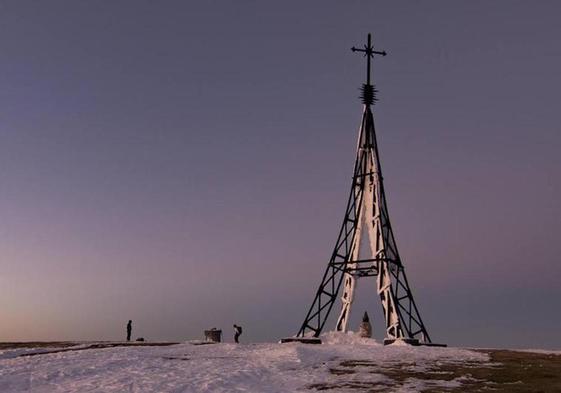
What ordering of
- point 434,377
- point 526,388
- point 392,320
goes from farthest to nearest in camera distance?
point 392,320, point 434,377, point 526,388

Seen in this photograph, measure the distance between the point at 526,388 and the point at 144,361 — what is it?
1402cm

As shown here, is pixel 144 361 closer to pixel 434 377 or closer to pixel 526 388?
pixel 434 377

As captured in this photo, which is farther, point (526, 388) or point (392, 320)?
point (392, 320)

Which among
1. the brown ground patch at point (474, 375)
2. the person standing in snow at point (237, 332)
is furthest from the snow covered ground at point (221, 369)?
the person standing in snow at point (237, 332)

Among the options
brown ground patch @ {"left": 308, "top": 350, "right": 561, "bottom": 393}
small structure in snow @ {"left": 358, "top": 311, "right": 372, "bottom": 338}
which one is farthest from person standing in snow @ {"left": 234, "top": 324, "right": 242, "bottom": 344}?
brown ground patch @ {"left": 308, "top": 350, "right": 561, "bottom": 393}

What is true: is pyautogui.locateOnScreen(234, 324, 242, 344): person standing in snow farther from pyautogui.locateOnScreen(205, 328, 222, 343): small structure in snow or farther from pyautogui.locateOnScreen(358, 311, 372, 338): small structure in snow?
pyautogui.locateOnScreen(358, 311, 372, 338): small structure in snow

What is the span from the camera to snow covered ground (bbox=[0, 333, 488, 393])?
1923cm

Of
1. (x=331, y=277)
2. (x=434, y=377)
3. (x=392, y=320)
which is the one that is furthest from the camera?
(x=331, y=277)

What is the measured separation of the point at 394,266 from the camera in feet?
144

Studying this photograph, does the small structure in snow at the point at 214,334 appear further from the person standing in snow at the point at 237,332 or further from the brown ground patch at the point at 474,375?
the brown ground patch at the point at 474,375

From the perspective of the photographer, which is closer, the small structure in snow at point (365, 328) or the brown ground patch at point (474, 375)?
the brown ground patch at point (474, 375)

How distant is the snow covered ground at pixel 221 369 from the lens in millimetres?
19227

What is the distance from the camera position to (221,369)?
2219cm

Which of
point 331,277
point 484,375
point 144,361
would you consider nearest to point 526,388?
point 484,375
